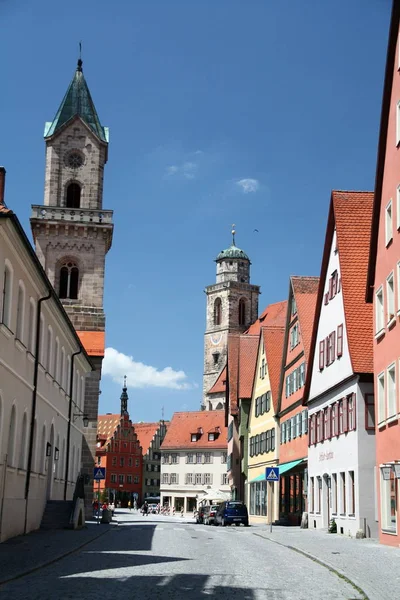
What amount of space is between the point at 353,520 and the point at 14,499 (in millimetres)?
12413

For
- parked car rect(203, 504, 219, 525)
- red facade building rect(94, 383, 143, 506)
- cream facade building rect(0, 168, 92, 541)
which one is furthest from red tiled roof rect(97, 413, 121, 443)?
cream facade building rect(0, 168, 92, 541)

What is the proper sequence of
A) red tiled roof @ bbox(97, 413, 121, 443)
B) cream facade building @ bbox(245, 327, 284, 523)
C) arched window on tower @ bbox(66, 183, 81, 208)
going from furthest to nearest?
red tiled roof @ bbox(97, 413, 121, 443), arched window on tower @ bbox(66, 183, 81, 208), cream facade building @ bbox(245, 327, 284, 523)

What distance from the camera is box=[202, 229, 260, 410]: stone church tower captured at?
5827 inches

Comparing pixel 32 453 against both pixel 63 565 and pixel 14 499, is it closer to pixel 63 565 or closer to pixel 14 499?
pixel 14 499

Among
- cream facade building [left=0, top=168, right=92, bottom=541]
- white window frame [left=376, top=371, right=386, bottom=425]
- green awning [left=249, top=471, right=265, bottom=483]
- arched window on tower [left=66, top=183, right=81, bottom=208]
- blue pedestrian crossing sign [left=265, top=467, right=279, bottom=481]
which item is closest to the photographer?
cream facade building [left=0, top=168, right=92, bottom=541]

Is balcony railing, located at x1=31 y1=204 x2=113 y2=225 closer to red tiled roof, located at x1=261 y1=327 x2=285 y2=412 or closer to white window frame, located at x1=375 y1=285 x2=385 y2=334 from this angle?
red tiled roof, located at x1=261 y1=327 x2=285 y2=412

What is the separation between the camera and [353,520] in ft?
105

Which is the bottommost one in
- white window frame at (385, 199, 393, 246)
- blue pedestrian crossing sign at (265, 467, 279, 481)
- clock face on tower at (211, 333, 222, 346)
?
blue pedestrian crossing sign at (265, 467, 279, 481)

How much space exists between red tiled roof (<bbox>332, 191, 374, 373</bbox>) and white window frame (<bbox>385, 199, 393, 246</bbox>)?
18.9 ft

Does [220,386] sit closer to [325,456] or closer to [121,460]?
[121,460]

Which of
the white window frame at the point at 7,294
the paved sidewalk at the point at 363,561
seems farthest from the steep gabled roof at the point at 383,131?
the white window frame at the point at 7,294

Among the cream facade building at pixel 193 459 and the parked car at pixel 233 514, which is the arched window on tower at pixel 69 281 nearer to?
the parked car at pixel 233 514

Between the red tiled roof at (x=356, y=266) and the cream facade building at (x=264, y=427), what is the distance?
61.4 feet

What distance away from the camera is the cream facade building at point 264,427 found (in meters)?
53.2
